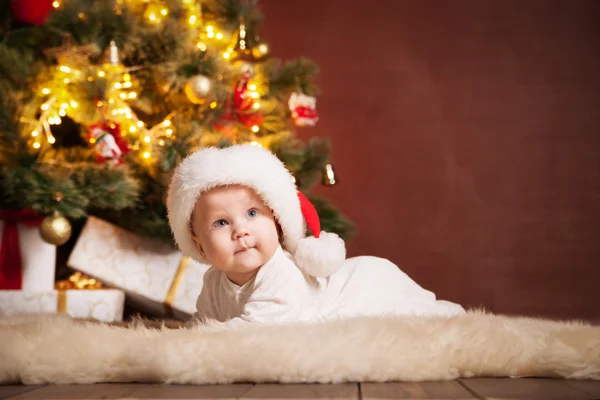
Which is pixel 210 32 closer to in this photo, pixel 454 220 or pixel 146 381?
pixel 454 220

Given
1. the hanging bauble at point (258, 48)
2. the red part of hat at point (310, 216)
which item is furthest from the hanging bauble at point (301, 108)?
the red part of hat at point (310, 216)

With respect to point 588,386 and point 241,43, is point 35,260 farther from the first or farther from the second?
point 588,386

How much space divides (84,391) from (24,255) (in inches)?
45.3

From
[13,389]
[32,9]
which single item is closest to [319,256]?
[13,389]

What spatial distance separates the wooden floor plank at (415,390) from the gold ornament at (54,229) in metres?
1.21

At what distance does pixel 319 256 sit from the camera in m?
1.31

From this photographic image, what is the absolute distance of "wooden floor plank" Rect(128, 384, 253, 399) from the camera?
0.86 m

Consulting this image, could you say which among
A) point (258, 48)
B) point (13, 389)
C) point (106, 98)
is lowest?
point (13, 389)

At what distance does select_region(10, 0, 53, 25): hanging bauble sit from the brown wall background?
96 centimetres

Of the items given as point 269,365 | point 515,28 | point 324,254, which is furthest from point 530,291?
point 269,365

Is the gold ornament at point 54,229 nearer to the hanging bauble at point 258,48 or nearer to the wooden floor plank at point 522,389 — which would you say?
the hanging bauble at point 258,48

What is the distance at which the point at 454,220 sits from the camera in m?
2.61

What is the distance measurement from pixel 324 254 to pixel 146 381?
1.54 feet

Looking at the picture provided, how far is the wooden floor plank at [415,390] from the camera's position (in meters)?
0.84
